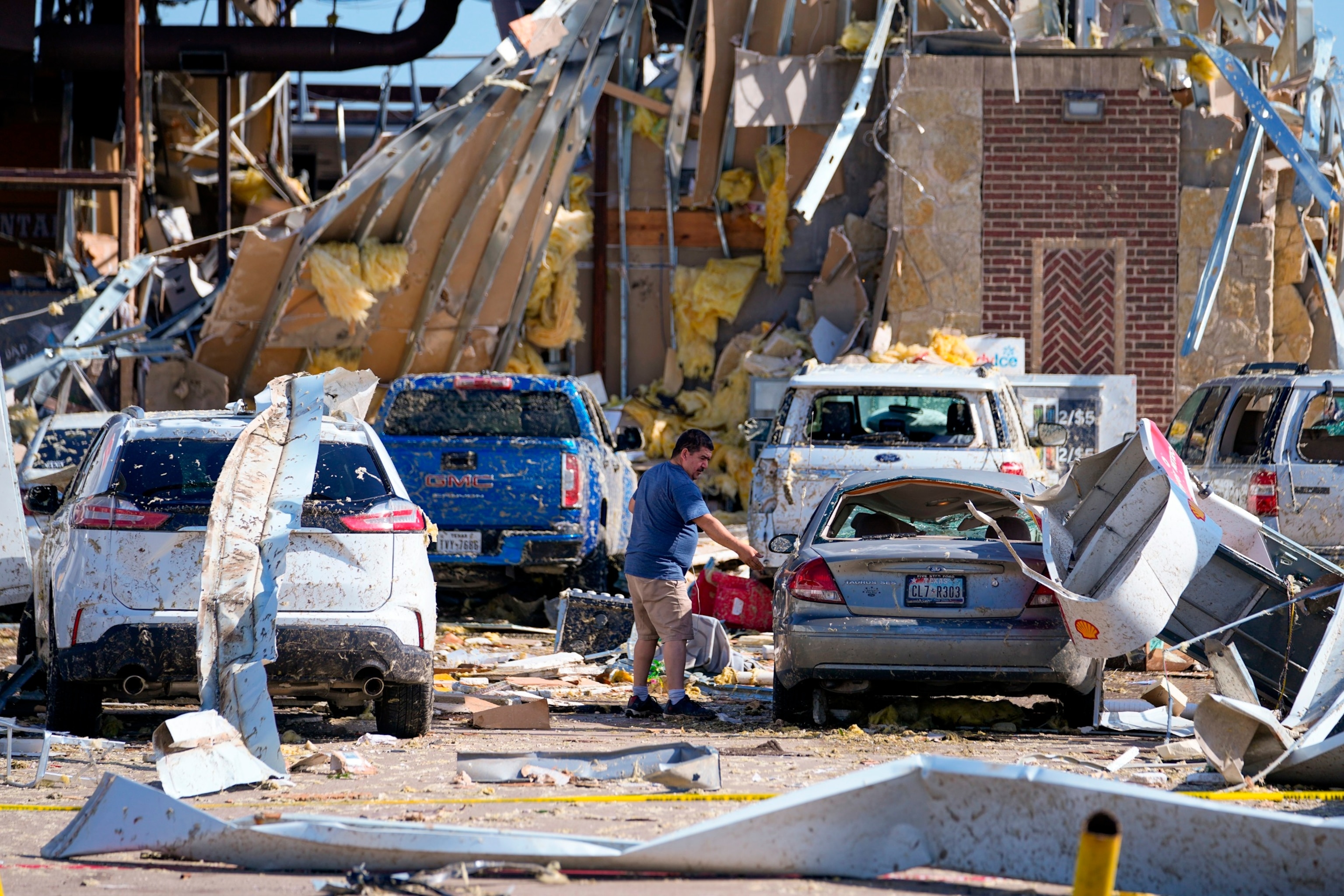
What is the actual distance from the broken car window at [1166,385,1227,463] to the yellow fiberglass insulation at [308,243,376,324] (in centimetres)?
894

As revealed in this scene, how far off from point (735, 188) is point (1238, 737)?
1423 cm

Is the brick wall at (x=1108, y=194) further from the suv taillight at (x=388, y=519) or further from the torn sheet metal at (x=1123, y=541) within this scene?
the suv taillight at (x=388, y=519)

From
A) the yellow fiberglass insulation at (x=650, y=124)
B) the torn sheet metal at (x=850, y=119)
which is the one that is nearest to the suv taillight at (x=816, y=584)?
the torn sheet metal at (x=850, y=119)

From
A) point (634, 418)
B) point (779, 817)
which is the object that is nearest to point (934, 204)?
point (634, 418)

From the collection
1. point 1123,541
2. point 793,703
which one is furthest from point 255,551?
point 1123,541

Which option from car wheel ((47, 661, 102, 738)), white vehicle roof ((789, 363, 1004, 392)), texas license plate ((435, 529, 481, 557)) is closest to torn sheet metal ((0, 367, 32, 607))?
car wheel ((47, 661, 102, 738))

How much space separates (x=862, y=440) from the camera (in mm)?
12000

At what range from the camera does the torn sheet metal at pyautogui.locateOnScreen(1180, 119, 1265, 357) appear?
17766 millimetres

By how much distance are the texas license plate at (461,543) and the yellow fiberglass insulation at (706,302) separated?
7.93 metres

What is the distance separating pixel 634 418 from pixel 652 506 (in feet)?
34.7

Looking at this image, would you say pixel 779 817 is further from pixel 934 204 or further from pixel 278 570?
pixel 934 204

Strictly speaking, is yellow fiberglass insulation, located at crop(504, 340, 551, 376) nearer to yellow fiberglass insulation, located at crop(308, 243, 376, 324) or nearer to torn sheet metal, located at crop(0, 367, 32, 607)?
yellow fiberglass insulation, located at crop(308, 243, 376, 324)

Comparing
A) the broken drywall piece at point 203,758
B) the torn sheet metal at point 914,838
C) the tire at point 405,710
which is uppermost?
the torn sheet metal at point 914,838

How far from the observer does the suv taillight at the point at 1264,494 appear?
11.8m
